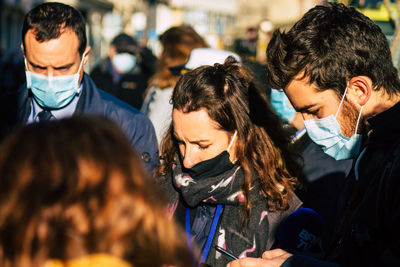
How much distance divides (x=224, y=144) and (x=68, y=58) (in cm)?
133

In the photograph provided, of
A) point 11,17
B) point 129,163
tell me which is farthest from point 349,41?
point 11,17

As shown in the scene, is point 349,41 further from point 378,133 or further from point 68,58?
point 68,58

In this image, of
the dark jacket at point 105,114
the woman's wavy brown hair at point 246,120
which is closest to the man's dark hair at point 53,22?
the dark jacket at point 105,114

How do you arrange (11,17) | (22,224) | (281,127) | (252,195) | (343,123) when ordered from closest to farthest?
(22,224), (343,123), (252,195), (281,127), (11,17)

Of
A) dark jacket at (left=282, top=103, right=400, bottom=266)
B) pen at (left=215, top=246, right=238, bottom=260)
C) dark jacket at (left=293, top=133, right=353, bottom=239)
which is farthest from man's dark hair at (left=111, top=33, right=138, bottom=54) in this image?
dark jacket at (left=282, top=103, right=400, bottom=266)

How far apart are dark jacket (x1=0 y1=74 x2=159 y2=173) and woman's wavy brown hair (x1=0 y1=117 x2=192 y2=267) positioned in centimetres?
211

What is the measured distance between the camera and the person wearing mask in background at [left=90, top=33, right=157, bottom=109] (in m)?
6.65

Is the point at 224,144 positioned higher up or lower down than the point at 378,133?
lower down

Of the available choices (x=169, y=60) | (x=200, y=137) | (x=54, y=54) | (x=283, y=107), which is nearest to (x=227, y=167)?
(x=200, y=137)

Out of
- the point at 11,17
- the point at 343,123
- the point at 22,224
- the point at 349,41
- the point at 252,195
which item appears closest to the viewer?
the point at 22,224

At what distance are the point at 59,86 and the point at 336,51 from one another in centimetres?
191

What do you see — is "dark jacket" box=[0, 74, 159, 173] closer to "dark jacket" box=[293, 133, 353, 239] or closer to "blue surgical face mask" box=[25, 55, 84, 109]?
"blue surgical face mask" box=[25, 55, 84, 109]

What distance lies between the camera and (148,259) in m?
1.24

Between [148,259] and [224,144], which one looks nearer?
[148,259]
